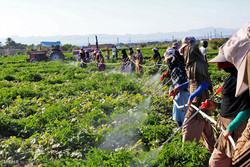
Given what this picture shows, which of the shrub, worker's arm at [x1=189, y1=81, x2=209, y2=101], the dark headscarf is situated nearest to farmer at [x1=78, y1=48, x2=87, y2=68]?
the shrub

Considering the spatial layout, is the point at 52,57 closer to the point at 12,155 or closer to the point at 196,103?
the point at 12,155

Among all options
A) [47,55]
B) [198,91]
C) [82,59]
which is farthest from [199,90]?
[47,55]

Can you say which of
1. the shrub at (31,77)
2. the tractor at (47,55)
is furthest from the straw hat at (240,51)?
the tractor at (47,55)

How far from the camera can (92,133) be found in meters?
5.12

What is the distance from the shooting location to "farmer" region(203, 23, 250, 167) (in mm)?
1792

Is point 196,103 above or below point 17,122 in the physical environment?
above

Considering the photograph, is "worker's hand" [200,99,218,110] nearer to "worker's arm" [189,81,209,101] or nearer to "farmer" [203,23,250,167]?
"farmer" [203,23,250,167]

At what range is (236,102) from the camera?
2301 millimetres

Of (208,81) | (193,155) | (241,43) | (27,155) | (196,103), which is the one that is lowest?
(27,155)

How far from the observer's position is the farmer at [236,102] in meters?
1.79

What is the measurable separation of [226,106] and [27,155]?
388 centimetres

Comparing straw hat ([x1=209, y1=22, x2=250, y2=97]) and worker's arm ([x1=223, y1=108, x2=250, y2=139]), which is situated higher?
straw hat ([x1=209, y1=22, x2=250, y2=97])

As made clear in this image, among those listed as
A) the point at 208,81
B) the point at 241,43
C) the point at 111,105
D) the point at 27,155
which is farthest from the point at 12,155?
A: the point at 241,43

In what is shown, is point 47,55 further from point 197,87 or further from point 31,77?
point 197,87
